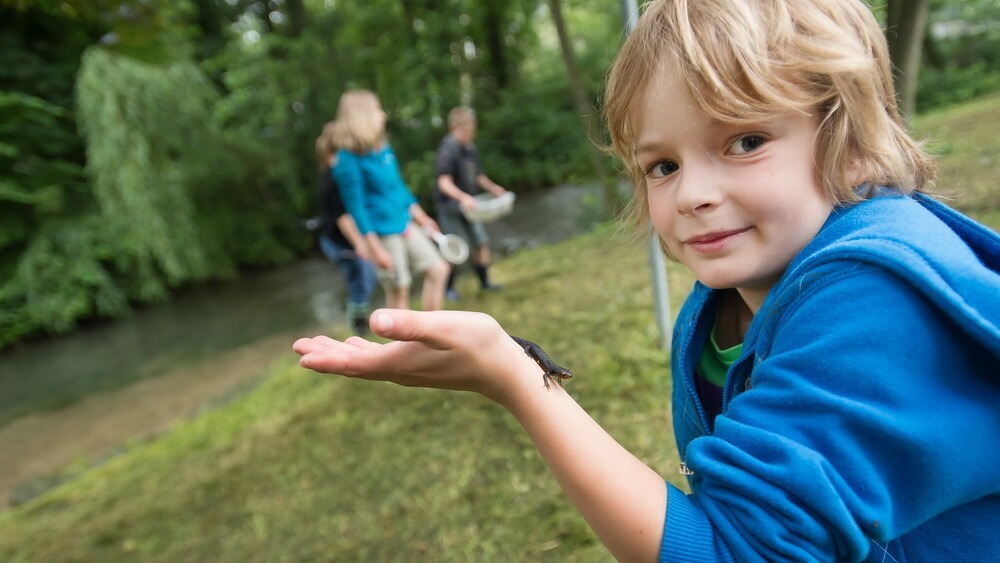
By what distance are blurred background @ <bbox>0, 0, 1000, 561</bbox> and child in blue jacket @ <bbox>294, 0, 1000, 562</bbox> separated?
18.1 inches

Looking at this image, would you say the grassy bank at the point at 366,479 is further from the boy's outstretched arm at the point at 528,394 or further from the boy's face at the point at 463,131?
the boy's face at the point at 463,131

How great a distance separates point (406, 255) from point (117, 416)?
3221 millimetres

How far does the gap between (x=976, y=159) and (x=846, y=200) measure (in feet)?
21.4

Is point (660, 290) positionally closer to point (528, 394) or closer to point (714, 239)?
point (714, 239)

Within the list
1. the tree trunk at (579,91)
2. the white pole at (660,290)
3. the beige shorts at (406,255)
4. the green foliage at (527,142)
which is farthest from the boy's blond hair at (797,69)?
the green foliage at (527,142)

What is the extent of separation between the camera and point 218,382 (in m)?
6.02

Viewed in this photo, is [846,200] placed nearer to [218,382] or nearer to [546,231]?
[218,382]

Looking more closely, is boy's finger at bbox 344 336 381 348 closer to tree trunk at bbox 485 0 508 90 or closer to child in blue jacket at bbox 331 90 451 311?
child in blue jacket at bbox 331 90 451 311

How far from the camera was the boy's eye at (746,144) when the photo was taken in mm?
875

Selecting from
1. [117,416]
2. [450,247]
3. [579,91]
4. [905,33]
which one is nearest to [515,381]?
[905,33]

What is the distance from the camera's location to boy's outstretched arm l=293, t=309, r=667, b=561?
740 mm

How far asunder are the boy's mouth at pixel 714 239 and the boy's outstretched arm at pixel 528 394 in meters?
0.31

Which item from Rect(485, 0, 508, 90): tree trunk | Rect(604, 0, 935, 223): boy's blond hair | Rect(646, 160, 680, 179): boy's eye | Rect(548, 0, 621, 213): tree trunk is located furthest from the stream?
Rect(485, 0, 508, 90): tree trunk

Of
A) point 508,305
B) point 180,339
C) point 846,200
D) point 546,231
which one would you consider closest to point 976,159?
point 508,305
